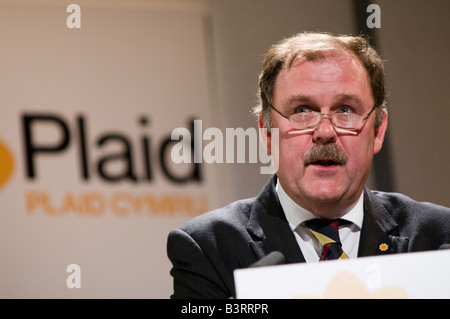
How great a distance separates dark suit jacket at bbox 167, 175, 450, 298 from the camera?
1812mm

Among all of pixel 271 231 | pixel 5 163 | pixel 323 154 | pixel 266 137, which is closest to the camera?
pixel 323 154

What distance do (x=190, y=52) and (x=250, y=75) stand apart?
336 millimetres

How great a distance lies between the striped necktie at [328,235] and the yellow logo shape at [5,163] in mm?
1589

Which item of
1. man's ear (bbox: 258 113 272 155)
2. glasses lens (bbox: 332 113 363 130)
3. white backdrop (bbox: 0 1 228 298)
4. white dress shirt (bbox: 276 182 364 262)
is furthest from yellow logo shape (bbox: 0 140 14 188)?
glasses lens (bbox: 332 113 363 130)

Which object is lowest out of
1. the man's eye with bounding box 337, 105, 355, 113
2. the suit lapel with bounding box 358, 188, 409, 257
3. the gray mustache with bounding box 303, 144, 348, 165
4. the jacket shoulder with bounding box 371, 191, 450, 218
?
the suit lapel with bounding box 358, 188, 409, 257

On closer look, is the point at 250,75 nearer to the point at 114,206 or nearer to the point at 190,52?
the point at 190,52

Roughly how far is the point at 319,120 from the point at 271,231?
0.37 metres

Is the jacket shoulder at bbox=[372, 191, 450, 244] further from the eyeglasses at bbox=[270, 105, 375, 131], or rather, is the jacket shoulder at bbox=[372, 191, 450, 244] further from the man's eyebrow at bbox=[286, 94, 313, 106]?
the man's eyebrow at bbox=[286, 94, 313, 106]

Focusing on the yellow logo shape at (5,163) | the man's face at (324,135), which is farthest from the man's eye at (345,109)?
the yellow logo shape at (5,163)

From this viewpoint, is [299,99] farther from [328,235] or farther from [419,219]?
[419,219]

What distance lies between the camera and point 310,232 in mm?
1909

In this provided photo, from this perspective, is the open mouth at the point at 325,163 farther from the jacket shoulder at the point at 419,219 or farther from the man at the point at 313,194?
the jacket shoulder at the point at 419,219

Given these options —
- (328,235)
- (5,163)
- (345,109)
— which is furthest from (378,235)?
(5,163)

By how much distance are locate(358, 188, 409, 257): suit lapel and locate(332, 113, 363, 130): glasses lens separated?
0.28 meters
